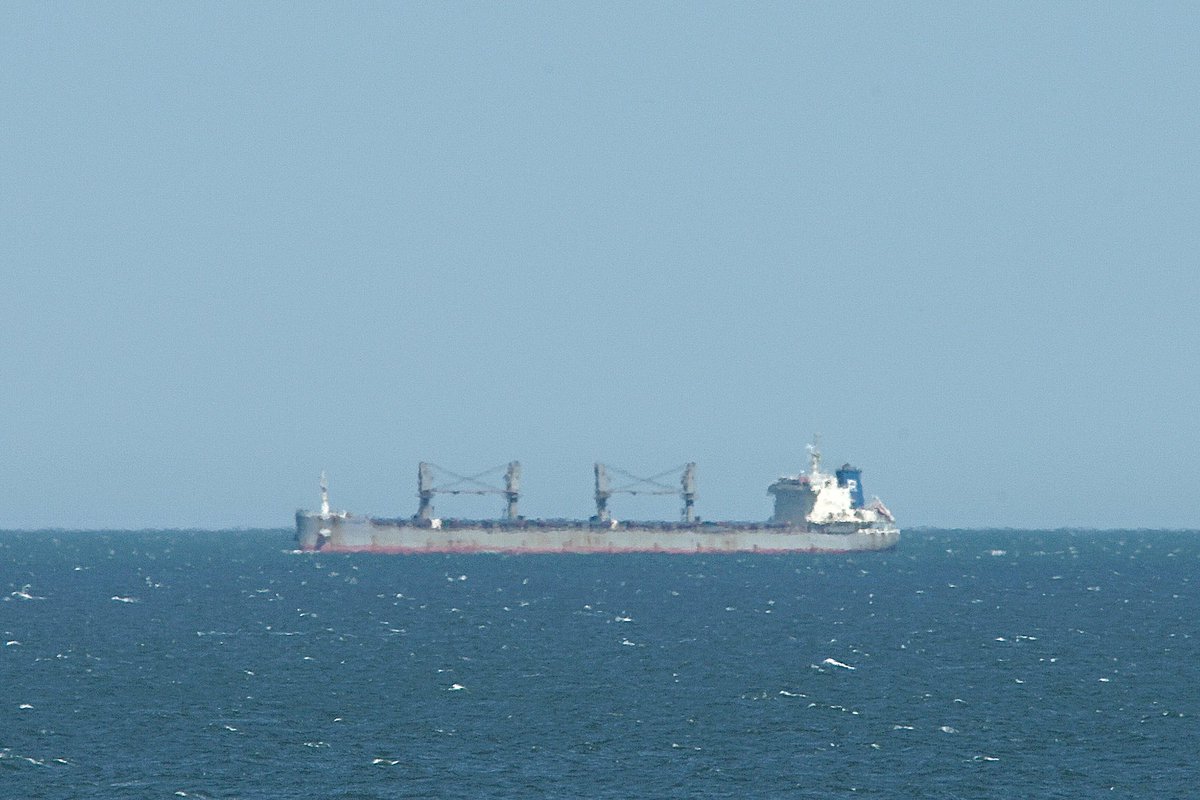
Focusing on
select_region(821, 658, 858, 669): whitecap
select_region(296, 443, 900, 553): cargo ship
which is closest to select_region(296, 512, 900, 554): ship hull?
select_region(296, 443, 900, 553): cargo ship

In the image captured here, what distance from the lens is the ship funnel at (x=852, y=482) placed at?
181875 mm

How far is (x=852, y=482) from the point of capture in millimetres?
182750

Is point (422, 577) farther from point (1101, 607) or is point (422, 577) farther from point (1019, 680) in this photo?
point (1019, 680)

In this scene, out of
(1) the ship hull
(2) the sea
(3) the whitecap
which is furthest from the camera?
(1) the ship hull

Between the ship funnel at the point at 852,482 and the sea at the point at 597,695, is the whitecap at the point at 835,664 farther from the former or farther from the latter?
the ship funnel at the point at 852,482

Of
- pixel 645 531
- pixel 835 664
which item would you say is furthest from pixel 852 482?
pixel 835 664

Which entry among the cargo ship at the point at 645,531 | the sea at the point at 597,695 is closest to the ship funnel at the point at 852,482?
the cargo ship at the point at 645,531

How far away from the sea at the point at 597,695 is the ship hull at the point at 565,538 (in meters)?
53.4

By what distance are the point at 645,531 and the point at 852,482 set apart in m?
23.2

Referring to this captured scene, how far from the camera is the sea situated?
4947 cm

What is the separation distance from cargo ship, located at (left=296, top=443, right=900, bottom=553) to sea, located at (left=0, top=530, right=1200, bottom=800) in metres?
53.7

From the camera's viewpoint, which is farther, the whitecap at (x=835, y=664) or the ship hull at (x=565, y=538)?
the ship hull at (x=565, y=538)

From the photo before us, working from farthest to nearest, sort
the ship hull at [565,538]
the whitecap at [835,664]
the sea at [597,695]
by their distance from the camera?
the ship hull at [565,538]
the whitecap at [835,664]
the sea at [597,695]

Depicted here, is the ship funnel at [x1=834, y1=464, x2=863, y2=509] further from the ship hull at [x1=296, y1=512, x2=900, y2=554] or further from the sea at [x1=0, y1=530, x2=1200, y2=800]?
the sea at [x1=0, y1=530, x2=1200, y2=800]
